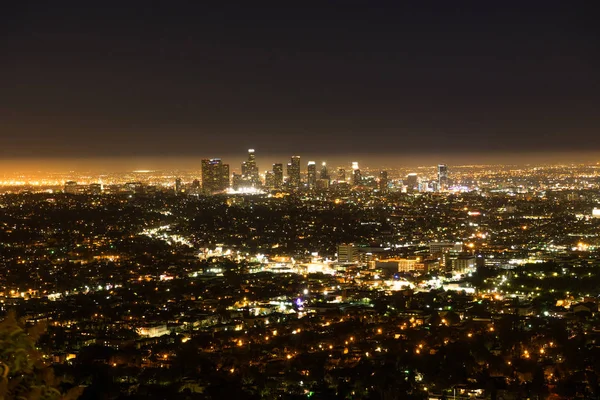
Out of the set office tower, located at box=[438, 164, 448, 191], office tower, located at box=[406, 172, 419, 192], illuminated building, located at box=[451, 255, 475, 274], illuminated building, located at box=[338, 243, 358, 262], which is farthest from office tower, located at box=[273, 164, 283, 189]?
illuminated building, located at box=[451, 255, 475, 274]

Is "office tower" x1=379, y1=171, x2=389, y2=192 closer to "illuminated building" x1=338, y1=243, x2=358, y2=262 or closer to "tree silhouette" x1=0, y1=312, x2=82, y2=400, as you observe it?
"illuminated building" x1=338, y1=243, x2=358, y2=262

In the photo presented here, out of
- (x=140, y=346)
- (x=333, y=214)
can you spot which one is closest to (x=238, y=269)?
(x=140, y=346)

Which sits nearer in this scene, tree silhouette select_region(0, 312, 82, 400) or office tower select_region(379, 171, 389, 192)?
tree silhouette select_region(0, 312, 82, 400)

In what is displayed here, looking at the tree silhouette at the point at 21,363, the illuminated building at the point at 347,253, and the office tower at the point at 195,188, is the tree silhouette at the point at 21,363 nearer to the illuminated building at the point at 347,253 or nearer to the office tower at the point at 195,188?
the illuminated building at the point at 347,253

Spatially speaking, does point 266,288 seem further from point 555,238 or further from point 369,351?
point 555,238

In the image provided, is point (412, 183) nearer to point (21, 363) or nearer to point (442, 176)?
point (442, 176)
